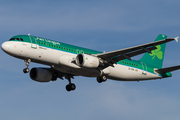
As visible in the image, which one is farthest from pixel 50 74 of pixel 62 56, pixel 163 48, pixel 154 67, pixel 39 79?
pixel 163 48

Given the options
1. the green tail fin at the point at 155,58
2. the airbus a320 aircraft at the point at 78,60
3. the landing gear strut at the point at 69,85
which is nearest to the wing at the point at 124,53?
the airbus a320 aircraft at the point at 78,60

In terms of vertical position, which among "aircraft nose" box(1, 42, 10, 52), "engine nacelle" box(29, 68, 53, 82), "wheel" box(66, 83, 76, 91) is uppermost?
"aircraft nose" box(1, 42, 10, 52)

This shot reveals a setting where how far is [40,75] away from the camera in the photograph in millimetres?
40000

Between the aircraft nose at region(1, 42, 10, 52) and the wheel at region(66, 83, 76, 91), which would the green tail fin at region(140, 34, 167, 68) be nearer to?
the wheel at region(66, 83, 76, 91)

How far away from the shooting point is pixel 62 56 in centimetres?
3512

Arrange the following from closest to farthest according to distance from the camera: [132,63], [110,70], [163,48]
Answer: [110,70] → [132,63] → [163,48]

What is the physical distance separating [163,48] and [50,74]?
19913 millimetres

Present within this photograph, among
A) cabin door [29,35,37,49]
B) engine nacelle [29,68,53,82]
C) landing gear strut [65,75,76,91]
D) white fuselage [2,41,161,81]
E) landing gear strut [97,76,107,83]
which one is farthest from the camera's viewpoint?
landing gear strut [65,75,76,91]

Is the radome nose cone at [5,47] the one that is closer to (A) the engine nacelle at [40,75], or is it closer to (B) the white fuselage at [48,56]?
(B) the white fuselage at [48,56]

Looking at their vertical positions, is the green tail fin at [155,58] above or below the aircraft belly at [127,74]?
above

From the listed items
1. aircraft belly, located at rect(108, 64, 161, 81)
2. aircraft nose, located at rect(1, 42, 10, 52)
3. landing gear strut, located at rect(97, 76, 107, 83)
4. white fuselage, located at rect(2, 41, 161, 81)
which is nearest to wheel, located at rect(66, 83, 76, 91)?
landing gear strut, located at rect(97, 76, 107, 83)

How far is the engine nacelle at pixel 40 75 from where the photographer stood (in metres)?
40.0

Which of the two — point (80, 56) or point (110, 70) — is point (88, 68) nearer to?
point (80, 56)

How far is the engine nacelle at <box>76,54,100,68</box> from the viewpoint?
35.2m
